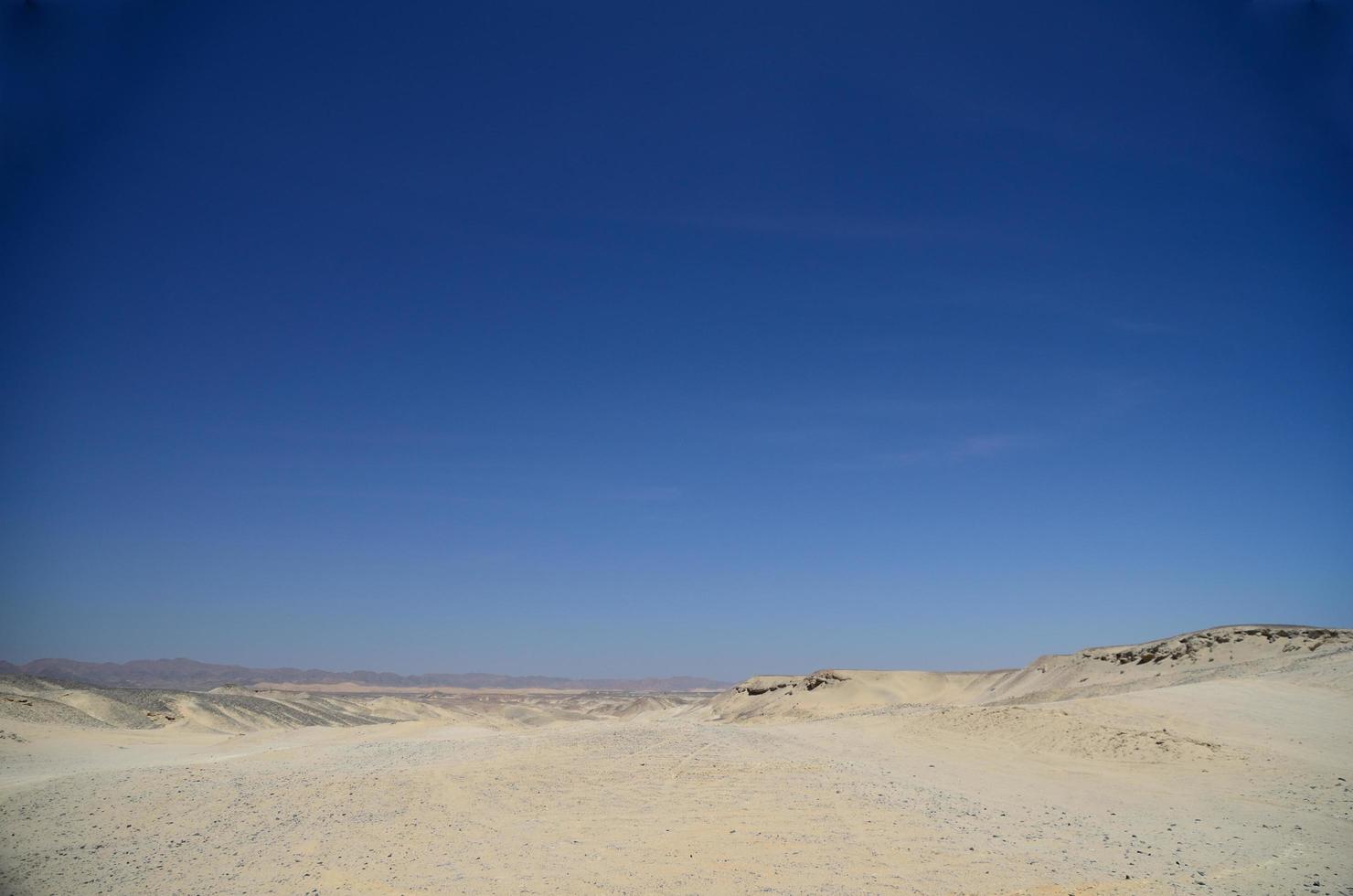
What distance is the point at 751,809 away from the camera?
12.7 meters

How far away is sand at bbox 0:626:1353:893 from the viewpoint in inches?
387

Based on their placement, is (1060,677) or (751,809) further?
(1060,677)

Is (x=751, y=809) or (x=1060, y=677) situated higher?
(x=1060, y=677)

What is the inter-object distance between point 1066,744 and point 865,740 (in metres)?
5.19

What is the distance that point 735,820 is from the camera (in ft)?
39.7

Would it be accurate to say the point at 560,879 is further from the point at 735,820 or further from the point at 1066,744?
the point at 1066,744

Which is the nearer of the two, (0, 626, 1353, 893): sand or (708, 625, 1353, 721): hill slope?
(0, 626, 1353, 893): sand

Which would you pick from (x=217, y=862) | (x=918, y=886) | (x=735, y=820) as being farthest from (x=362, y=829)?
(x=918, y=886)

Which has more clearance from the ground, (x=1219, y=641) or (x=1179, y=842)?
(x=1219, y=641)

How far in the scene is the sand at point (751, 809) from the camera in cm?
983

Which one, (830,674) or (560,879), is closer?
(560,879)

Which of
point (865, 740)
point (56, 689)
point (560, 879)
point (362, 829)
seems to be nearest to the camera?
point (560, 879)

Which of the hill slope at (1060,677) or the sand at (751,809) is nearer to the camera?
the sand at (751,809)

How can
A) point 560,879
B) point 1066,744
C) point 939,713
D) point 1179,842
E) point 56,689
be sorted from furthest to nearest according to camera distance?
1. point 56,689
2. point 939,713
3. point 1066,744
4. point 1179,842
5. point 560,879
